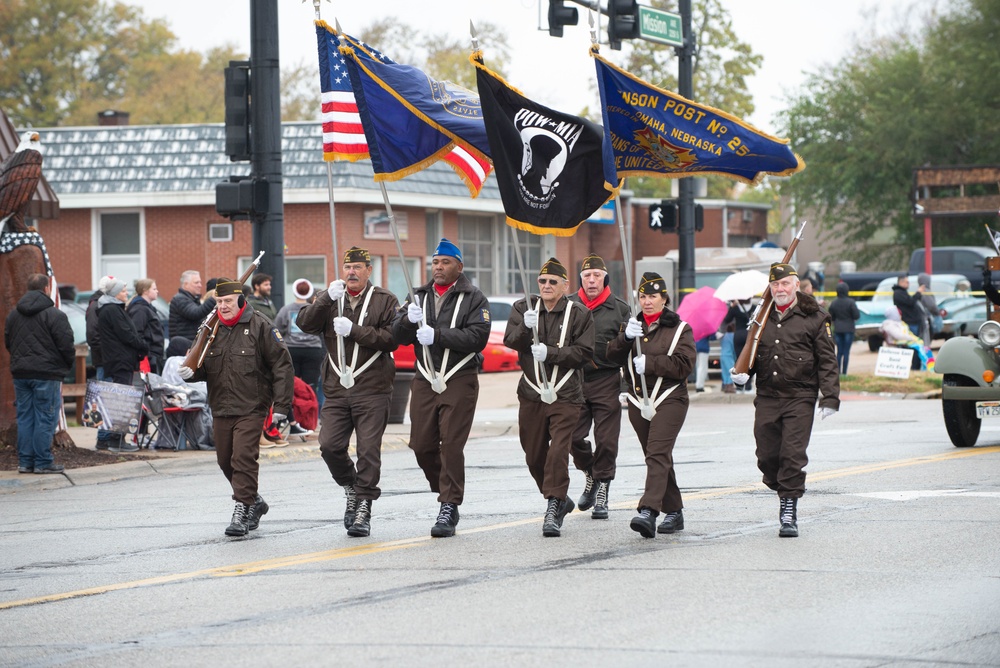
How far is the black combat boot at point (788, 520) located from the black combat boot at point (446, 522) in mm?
2157

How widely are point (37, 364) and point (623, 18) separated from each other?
10706mm

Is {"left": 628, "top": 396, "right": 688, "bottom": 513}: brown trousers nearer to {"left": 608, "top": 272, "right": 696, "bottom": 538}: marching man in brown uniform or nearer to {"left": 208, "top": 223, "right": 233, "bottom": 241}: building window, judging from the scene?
{"left": 608, "top": 272, "right": 696, "bottom": 538}: marching man in brown uniform

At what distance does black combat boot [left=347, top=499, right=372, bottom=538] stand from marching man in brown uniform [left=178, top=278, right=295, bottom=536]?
778 mm

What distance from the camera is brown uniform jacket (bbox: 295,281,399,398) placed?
1036 cm

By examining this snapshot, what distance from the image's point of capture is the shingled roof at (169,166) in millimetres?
33312

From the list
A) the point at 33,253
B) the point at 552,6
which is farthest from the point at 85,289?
the point at 33,253

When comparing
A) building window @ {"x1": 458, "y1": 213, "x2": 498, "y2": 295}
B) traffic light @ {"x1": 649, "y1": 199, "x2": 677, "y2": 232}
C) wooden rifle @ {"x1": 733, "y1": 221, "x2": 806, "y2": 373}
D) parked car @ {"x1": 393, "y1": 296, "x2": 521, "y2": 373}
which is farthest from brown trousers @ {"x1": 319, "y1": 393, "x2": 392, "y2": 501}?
building window @ {"x1": 458, "y1": 213, "x2": 498, "y2": 295}

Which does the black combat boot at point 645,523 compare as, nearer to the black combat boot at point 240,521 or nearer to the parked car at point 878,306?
the black combat boot at point 240,521

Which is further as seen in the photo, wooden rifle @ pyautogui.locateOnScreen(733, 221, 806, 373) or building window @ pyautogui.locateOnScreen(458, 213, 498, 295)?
building window @ pyautogui.locateOnScreen(458, 213, 498, 295)

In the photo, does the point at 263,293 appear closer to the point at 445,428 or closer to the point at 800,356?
the point at 445,428

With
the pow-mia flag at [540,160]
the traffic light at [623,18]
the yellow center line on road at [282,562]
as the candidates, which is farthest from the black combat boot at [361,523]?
the traffic light at [623,18]

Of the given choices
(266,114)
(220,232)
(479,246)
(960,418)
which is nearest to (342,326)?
(266,114)

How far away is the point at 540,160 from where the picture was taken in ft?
36.6

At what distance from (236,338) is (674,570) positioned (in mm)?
3790
